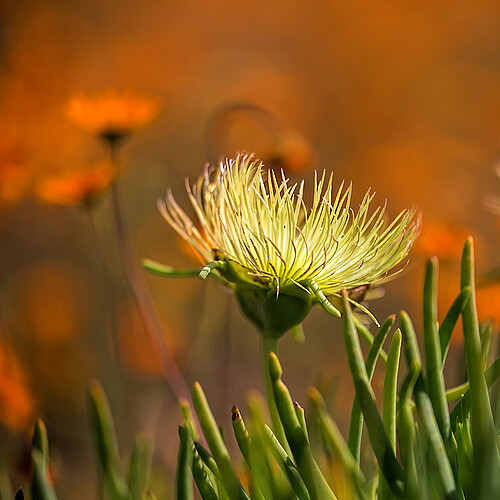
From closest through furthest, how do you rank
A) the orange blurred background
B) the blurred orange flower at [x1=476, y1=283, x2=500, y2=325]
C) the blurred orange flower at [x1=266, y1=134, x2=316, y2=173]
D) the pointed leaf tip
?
the pointed leaf tip < the blurred orange flower at [x1=476, y1=283, x2=500, y2=325] < the blurred orange flower at [x1=266, y1=134, x2=316, y2=173] < the orange blurred background

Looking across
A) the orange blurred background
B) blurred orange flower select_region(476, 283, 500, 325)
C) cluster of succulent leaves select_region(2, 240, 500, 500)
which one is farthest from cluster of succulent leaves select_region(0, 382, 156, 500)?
the orange blurred background

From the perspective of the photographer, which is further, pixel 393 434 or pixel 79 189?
pixel 79 189

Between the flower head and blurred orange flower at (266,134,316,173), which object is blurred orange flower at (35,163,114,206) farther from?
the flower head

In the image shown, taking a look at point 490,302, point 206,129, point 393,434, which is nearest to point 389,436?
point 393,434

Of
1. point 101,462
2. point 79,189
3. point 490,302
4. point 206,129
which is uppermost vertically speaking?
point 206,129

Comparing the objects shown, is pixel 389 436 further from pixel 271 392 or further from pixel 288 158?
pixel 288 158

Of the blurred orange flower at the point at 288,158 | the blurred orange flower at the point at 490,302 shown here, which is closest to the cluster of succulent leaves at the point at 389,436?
the blurred orange flower at the point at 490,302

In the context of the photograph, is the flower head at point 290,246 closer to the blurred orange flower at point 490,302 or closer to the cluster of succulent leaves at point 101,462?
the cluster of succulent leaves at point 101,462
